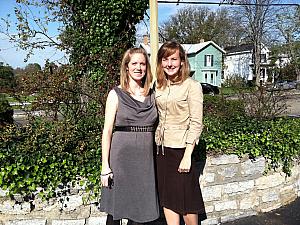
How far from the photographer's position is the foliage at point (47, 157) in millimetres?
3252

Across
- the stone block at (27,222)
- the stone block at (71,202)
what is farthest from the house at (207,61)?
the stone block at (27,222)

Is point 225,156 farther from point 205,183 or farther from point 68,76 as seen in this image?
point 68,76

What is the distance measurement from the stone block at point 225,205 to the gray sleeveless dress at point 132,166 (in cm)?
133

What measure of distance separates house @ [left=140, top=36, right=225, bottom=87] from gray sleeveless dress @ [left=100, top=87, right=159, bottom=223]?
136 feet

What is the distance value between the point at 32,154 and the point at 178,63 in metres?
1.73

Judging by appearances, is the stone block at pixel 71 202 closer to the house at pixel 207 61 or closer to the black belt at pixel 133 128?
the black belt at pixel 133 128

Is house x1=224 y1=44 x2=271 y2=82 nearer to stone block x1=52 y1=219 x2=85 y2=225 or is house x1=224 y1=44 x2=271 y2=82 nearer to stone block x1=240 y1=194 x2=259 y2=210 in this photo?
stone block x1=240 y1=194 x2=259 y2=210

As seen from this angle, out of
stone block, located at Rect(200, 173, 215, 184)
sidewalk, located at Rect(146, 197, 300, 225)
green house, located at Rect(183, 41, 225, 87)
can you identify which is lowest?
sidewalk, located at Rect(146, 197, 300, 225)

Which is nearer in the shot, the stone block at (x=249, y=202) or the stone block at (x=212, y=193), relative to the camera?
the stone block at (x=212, y=193)

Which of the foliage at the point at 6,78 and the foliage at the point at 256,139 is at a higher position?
the foliage at the point at 6,78

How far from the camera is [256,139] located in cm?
425

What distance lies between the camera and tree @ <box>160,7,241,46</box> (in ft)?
125

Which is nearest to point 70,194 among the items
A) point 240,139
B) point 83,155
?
point 83,155

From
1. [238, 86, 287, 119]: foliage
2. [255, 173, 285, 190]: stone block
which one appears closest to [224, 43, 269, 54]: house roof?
[238, 86, 287, 119]: foliage
